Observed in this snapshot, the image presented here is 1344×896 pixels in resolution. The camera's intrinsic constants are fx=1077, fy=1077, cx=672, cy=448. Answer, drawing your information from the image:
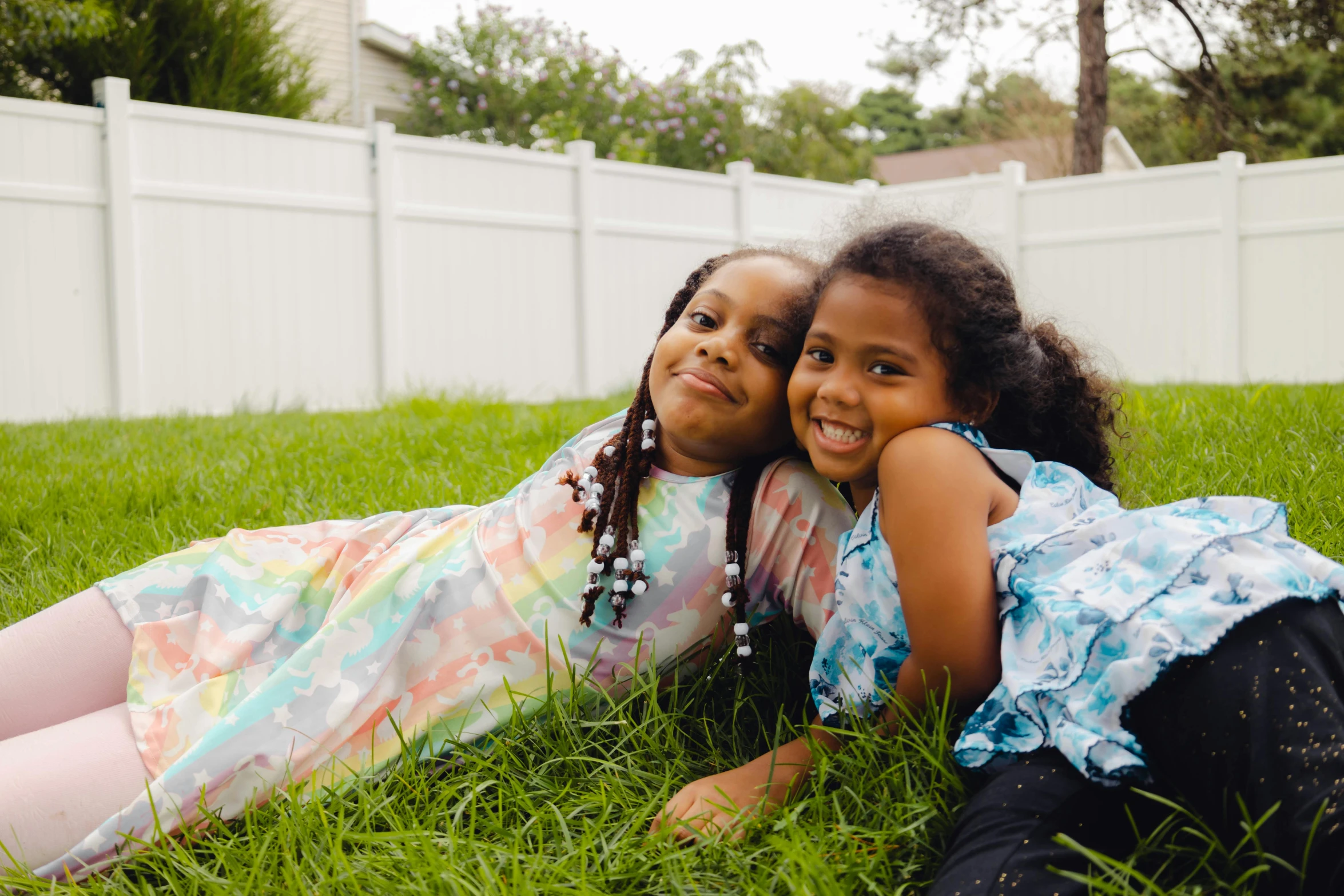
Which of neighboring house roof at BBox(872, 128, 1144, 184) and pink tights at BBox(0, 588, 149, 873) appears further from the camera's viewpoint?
neighboring house roof at BBox(872, 128, 1144, 184)

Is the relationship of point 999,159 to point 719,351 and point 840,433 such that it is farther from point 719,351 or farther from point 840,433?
point 840,433

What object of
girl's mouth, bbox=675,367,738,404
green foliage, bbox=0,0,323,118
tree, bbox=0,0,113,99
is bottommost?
girl's mouth, bbox=675,367,738,404

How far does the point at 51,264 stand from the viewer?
617 cm

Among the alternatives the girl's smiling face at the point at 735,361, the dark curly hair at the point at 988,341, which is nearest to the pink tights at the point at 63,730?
the girl's smiling face at the point at 735,361

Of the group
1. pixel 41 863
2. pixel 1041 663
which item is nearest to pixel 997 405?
pixel 1041 663

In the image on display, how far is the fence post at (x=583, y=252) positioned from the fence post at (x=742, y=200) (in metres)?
1.58

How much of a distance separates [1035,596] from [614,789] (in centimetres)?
68

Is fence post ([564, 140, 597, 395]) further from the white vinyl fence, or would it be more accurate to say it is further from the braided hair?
the braided hair

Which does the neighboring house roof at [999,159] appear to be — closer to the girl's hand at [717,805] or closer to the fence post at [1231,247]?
the fence post at [1231,247]

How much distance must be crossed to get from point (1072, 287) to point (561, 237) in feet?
15.5

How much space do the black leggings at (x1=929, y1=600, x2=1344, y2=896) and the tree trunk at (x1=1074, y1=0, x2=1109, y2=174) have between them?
35.4 feet

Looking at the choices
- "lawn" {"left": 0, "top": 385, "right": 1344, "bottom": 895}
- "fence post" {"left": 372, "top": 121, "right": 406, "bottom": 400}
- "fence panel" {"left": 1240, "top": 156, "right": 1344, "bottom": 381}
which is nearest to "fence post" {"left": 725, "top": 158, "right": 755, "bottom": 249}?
"fence post" {"left": 372, "top": 121, "right": 406, "bottom": 400}

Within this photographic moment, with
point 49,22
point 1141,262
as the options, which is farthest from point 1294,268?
point 49,22

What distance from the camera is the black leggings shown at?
3.68 feet
